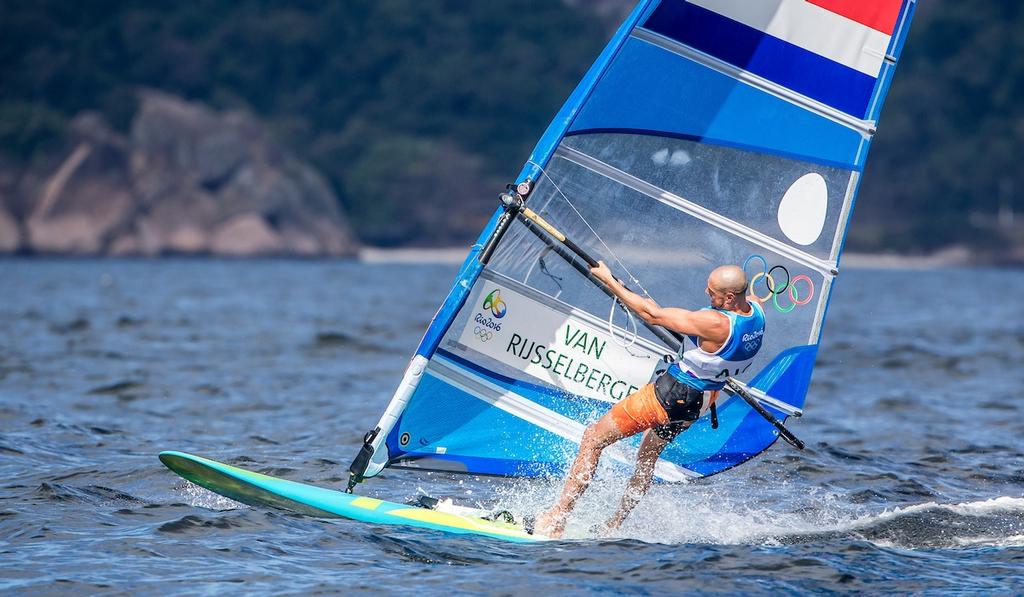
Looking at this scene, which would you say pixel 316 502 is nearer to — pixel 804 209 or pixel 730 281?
pixel 730 281

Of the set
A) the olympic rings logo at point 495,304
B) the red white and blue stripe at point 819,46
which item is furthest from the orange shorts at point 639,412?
the red white and blue stripe at point 819,46

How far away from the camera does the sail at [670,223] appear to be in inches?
316

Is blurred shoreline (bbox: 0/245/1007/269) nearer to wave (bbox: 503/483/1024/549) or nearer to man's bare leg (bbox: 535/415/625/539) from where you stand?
wave (bbox: 503/483/1024/549)

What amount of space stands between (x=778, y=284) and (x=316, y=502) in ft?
10.4

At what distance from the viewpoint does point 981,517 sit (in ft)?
27.1

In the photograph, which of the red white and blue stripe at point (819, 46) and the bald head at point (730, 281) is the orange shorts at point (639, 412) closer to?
the bald head at point (730, 281)

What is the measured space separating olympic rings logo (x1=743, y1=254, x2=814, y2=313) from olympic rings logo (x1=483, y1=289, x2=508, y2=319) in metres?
1.55

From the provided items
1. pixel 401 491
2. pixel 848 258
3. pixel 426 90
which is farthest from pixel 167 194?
pixel 401 491

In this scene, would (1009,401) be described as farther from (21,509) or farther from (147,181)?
(147,181)

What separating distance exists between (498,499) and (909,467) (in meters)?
3.52

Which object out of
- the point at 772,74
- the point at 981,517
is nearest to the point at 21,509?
the point at 772,74

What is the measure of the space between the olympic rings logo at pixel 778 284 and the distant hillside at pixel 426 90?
245 feet

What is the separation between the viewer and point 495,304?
8023 millimetres

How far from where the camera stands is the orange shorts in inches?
296
